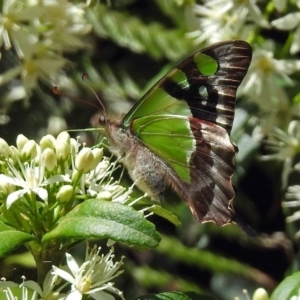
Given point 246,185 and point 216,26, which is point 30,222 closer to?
point 216,26

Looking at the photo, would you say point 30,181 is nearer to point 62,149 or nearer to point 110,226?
point 62,149

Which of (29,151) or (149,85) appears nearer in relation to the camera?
(29,151)

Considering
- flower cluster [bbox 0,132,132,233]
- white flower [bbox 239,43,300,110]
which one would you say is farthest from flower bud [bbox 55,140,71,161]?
white flower [bbox 239,43,300,110]

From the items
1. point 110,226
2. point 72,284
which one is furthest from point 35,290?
point 110,226

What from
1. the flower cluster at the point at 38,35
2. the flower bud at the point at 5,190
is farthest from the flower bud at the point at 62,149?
the flower cluster at the point at 38,35

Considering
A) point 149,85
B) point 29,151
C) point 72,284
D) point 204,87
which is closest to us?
point 72,284

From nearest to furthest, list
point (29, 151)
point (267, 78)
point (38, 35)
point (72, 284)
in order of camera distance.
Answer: point (72, 284)
point (29, 151)
point (38, 35)
point (267, 78)

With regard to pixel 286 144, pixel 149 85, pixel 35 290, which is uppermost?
pixel 35 290

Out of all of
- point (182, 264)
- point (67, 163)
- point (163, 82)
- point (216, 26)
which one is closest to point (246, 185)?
point (182, 264)
